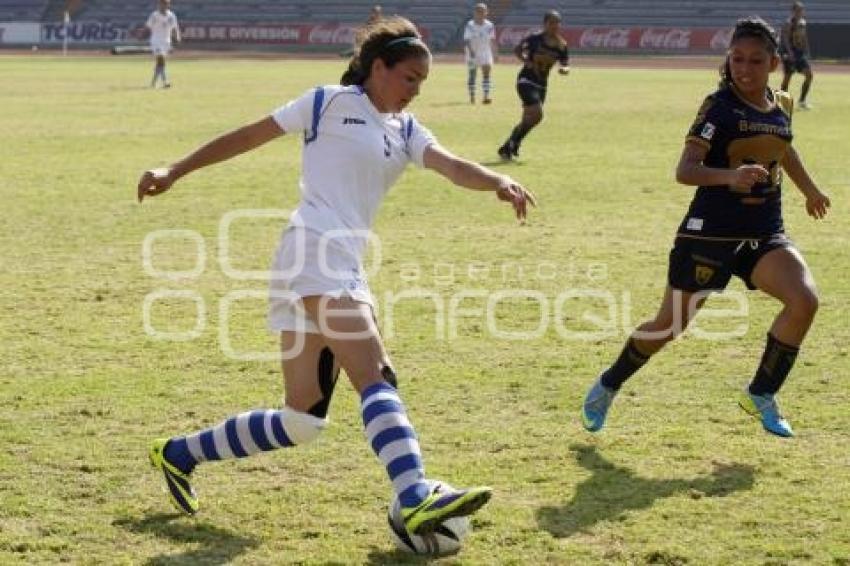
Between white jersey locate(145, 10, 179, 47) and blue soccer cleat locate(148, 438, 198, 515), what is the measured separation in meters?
31.9

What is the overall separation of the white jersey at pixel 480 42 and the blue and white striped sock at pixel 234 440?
88.4 feet

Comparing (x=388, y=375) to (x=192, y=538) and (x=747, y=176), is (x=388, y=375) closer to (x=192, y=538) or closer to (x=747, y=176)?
(x=192, y=538)

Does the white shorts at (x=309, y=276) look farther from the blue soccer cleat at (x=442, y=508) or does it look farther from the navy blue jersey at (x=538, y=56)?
the navy blue jersey at (x=538, y=56)

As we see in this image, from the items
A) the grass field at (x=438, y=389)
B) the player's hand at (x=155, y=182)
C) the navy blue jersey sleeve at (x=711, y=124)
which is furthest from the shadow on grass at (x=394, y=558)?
the navy blue jersey sleeve at (x=711, y=124)

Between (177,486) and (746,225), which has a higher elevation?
(746,225)

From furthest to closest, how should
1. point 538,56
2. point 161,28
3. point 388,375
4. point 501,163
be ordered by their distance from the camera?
point 161,28, point 538,56, point 501,163, point 388,375

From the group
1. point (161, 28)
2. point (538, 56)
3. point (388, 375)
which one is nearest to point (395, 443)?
point (388, 375)

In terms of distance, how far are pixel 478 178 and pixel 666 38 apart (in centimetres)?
5785

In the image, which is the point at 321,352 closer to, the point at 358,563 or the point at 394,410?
→ the point at 394,410

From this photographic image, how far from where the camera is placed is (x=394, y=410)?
196 inches

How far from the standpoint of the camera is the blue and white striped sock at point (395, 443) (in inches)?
191

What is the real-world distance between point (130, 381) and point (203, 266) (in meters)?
3.70

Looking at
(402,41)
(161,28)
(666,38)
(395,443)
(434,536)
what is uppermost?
(402,41)

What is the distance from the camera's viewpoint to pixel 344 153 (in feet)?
17.1
